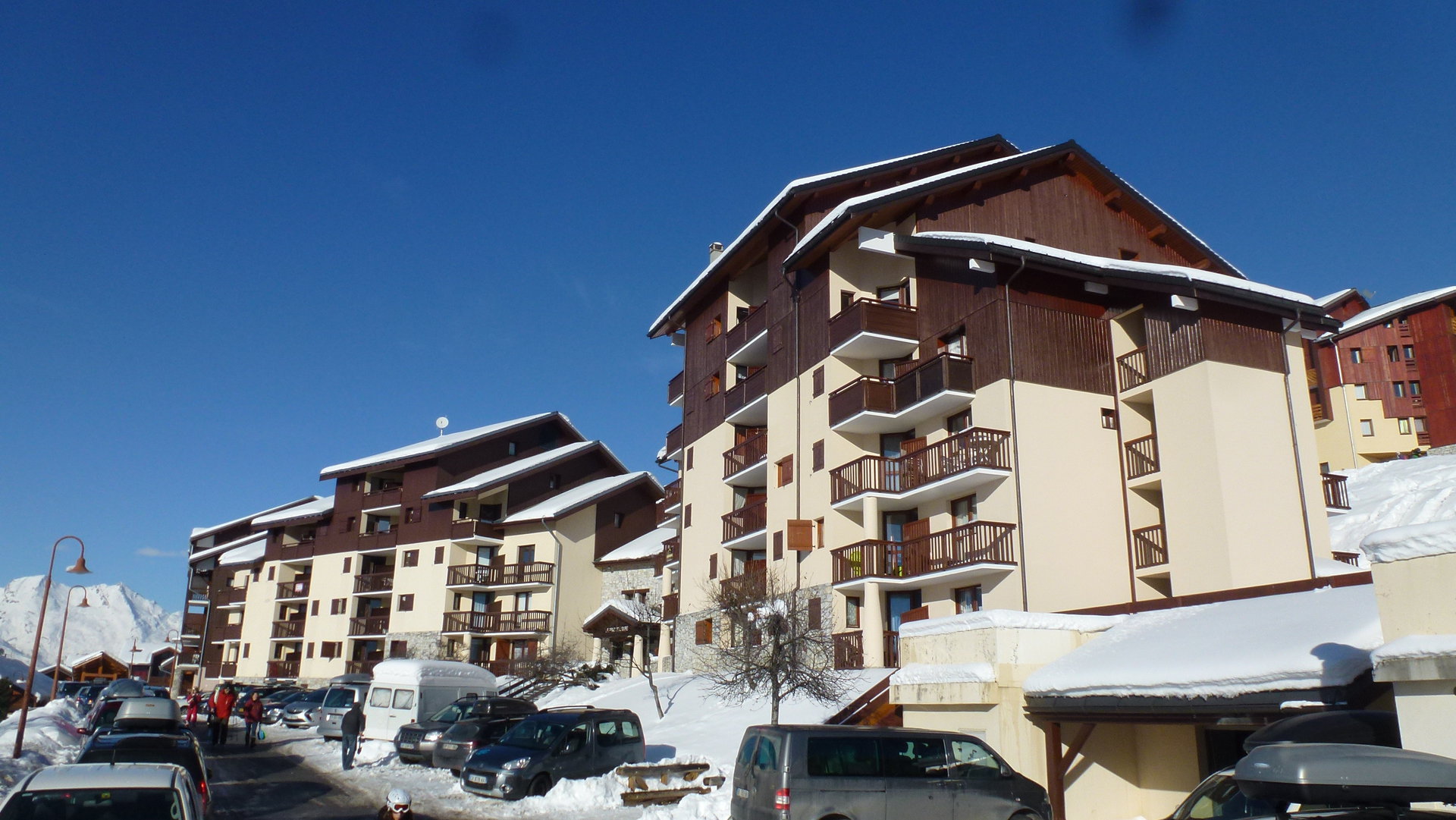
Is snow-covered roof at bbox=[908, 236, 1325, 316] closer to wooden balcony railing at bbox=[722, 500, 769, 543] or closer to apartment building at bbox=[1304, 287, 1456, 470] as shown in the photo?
wooden balcony railing at bbox=[722, 500, 769, 543]

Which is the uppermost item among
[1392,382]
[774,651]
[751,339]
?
[1392,382]

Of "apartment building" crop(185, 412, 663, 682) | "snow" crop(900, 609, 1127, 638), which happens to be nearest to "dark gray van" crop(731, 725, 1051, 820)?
"snow" crop(900, 609, 1127, 638)

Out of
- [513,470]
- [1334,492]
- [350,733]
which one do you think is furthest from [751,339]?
[513,470]

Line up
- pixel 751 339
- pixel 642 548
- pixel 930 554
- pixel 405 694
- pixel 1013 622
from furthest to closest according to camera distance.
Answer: pixel 642 548 < pixel 751 339 < pixel 405 694 < pixel 930 554 < pixel 1013 622

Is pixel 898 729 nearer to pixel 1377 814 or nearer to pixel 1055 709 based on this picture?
pixel 1055 709

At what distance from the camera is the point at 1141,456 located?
2680 centimetres

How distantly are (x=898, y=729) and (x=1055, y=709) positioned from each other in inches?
104

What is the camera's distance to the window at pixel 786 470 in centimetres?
3341

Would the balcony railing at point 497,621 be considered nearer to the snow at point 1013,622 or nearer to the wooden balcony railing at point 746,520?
the wooden balcony railing at point 746,520

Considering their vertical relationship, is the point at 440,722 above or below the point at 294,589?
below

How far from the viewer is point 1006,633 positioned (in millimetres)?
15391

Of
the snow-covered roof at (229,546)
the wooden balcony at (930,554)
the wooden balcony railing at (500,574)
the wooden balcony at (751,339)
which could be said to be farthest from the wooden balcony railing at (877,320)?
the snow-covered roof at (229,546)

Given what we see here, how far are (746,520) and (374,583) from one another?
1253 inches

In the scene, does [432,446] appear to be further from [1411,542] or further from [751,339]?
[1411,542]
